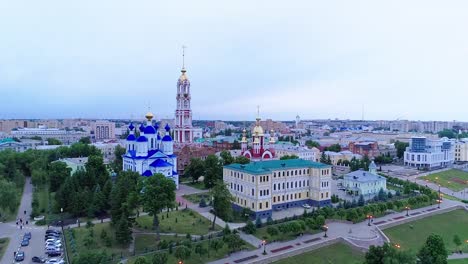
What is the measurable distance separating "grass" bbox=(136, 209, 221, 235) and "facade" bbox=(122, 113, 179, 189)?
32.3 ft

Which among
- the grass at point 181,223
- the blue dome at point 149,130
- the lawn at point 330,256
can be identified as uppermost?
the blue dome at point 149,130

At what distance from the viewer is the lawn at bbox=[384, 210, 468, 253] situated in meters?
37.8

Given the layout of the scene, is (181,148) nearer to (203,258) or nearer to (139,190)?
(139,190)

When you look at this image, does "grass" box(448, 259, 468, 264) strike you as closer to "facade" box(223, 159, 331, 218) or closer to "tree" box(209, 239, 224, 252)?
"facade" box(223, 159, 331, 218)

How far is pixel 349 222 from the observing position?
40500 mm

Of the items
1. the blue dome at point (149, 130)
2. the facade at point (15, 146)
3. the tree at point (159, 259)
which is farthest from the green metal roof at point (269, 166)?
the facade at point (15, 146)

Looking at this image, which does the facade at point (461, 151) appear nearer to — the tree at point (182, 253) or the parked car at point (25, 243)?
the tree at point (182, 253)

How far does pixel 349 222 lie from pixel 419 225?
859 centimetres

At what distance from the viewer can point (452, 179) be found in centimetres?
7219

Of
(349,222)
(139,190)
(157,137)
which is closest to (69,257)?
(139,190)

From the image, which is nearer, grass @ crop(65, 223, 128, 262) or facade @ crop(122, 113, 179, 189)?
grass @ crop(65, 223, 128, 262)

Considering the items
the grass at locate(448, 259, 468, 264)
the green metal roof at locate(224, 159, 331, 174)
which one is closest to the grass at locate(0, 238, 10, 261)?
the green metal roof at locate(224, 159, 331, 174)

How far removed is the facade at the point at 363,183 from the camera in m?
53.3

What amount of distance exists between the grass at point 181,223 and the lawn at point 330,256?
907cm
